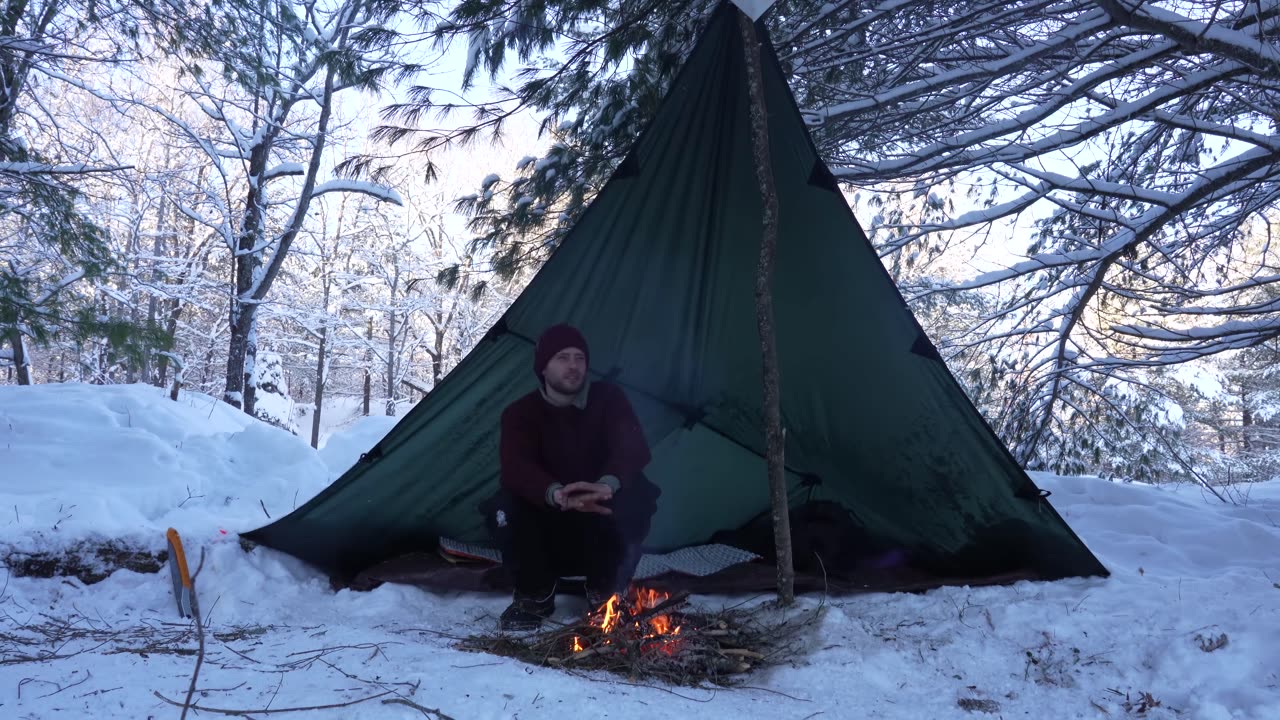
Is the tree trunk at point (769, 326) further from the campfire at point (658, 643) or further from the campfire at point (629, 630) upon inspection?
the campfire at point (629, 630)

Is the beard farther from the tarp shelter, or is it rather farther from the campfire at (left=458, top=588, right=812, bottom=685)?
the campfire at (left=458, top=588, right=812, bottom=685)

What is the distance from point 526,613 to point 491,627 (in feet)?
0.49

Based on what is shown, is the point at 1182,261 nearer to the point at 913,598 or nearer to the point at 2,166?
the point at 913,598

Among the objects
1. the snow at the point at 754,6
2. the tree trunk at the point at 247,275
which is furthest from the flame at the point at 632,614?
the tree trunk at the point at 247,275

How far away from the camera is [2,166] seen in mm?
3416

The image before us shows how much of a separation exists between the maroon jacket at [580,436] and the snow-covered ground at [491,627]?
1.78ft

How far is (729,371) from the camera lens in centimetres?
366

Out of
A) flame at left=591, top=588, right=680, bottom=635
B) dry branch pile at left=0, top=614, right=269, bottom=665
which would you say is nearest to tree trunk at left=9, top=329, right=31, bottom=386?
dry branch pile at left=0, top=614, right=269, bottom=665

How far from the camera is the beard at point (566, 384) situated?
2.83 m

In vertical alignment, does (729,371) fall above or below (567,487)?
above

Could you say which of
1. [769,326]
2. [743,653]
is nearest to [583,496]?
[743,653]

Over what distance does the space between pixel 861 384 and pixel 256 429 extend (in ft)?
12.4

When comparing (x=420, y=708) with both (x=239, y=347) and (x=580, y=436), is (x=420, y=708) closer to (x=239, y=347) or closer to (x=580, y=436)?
(x=580, y=436)

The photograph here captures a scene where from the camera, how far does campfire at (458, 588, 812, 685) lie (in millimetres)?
2039
